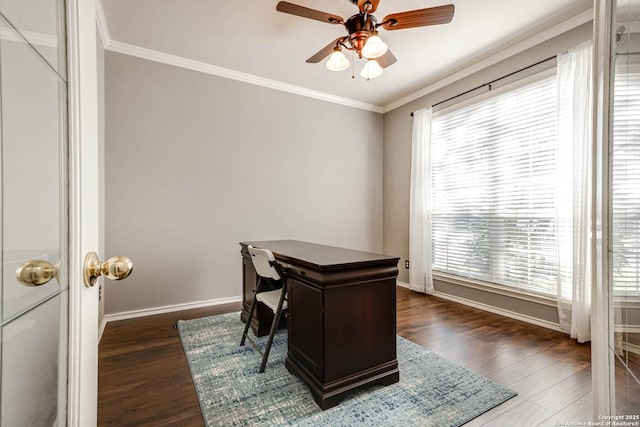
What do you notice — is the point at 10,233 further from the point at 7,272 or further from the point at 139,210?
the point at 139,210

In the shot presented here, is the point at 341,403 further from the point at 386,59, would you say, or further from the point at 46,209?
the point at 386,59

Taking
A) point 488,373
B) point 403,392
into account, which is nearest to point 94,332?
point 403,392

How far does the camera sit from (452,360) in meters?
2.13

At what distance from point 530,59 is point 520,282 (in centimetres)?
222

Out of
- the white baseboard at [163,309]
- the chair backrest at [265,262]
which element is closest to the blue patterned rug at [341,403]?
the chair backrest at [265,262]

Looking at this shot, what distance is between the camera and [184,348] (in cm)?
229

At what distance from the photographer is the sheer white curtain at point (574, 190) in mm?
2357

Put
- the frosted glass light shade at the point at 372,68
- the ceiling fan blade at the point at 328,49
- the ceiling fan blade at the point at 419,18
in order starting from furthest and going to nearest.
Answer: the frosted glass light shade at the point at 372,68, the ceiling fan blade at the point at 328,49, the ceiling fan blade at the point at 419,18

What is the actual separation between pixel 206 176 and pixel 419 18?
258 centimetres

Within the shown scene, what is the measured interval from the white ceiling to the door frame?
7.02 ft

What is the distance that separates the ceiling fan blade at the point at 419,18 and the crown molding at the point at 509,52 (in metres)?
1.44

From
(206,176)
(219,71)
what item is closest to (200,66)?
(219,71)

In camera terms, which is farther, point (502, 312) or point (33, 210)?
point (502, 312)

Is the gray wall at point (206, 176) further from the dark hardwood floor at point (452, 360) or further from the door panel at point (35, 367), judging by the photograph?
the door panel at point (35, 367)
